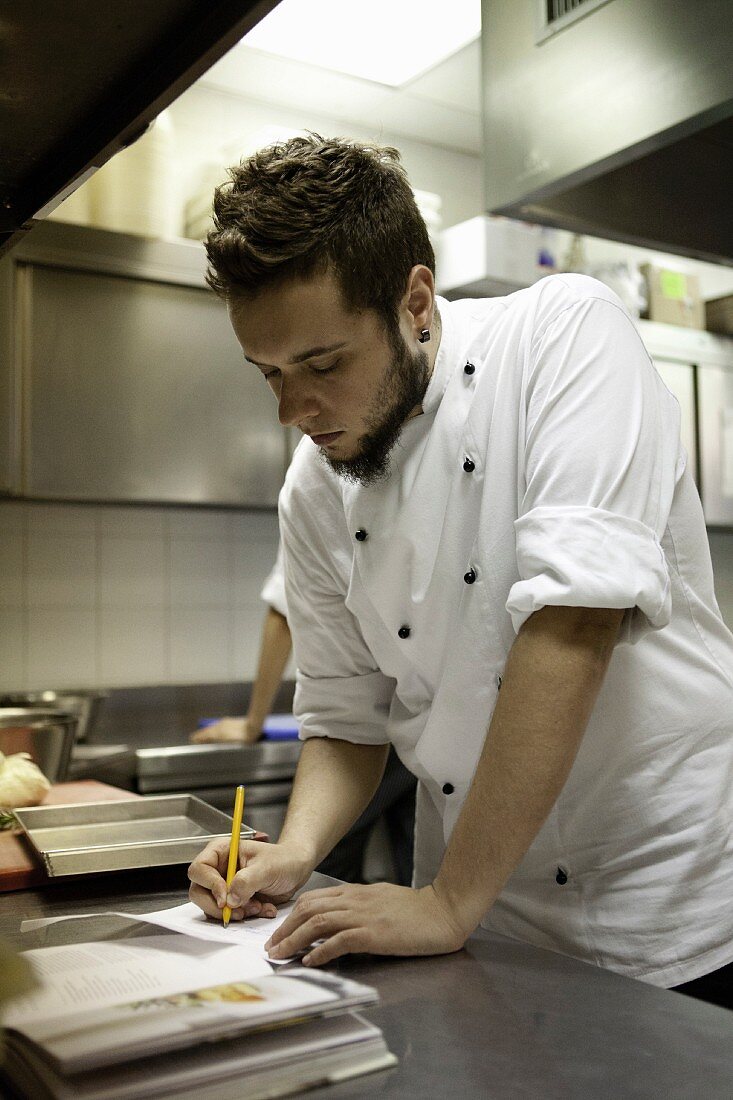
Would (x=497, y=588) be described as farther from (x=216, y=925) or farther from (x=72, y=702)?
(x=72, y=702)

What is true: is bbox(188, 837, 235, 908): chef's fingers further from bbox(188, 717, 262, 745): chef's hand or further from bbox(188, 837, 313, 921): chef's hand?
bbox(188, 717, 262, 745): chef's hand

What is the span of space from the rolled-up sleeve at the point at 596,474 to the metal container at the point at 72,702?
1936mm

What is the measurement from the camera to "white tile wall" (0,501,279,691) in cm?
297

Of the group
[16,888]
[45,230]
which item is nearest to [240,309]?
[16,888]

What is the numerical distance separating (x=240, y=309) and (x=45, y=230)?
5.81 feet

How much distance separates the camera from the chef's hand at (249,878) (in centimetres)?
98

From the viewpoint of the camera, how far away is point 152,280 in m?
2.83

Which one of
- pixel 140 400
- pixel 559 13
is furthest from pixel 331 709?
pixel 140 400

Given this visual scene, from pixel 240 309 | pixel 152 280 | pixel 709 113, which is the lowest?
pixel 240 309

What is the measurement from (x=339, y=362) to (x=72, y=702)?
1897 mm

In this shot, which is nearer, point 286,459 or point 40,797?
point 40,797

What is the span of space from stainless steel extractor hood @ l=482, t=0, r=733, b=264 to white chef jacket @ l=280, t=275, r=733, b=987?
23 cm

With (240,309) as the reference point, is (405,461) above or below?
below

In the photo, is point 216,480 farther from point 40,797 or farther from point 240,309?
point 240,309
